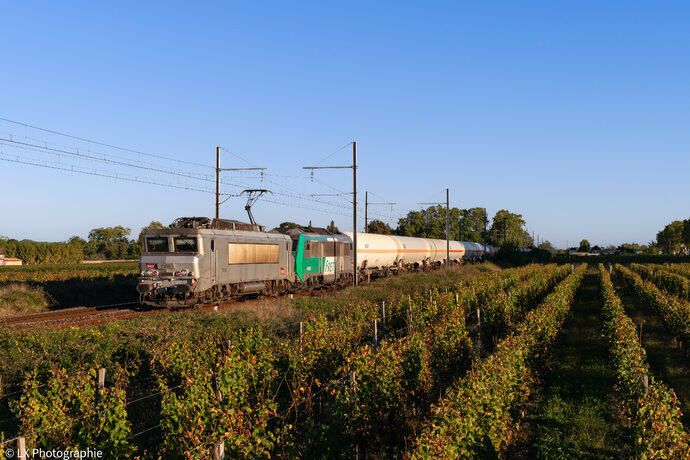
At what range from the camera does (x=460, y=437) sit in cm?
681

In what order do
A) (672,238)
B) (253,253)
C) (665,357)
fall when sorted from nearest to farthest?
(665,357) → (253,253) → (672,238)

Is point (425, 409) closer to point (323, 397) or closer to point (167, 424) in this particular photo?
point (323, 397)

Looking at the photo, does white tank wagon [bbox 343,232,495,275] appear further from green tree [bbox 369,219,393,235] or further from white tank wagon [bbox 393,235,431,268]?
green tree [bbox 369,219,393,235]

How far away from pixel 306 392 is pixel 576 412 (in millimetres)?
5986

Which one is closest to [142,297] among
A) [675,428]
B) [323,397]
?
[323,397]

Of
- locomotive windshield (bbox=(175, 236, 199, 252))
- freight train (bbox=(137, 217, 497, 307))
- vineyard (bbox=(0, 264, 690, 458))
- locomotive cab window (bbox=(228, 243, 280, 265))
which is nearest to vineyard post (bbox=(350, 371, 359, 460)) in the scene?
vineyard (bbox=(0, 264, 690, 458))

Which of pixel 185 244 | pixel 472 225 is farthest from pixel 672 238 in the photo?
pixel 185 244

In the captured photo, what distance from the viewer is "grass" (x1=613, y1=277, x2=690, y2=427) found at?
42.3 ft

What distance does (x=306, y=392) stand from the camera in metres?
10.7

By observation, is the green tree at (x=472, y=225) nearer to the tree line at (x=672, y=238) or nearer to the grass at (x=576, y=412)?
the tree line at (x=672, y=238)

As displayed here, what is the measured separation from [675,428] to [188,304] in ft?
56.9

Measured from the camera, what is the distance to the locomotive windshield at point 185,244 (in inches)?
794

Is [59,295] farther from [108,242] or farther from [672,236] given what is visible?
[672,236]

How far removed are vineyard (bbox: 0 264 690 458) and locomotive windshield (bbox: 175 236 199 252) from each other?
4.29 m
